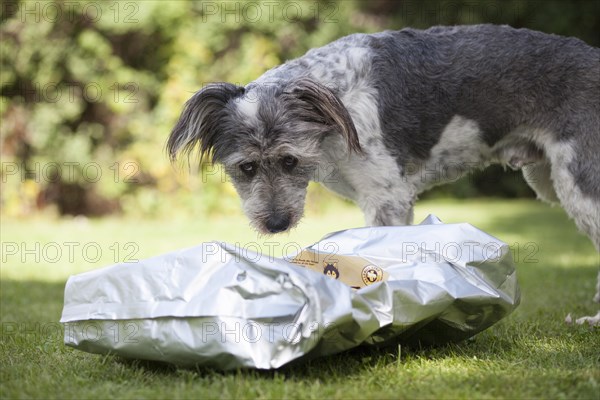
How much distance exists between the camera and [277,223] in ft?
13.1

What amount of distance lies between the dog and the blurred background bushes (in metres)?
6.75

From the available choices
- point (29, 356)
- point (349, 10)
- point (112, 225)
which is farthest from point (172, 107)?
point (29, 356)

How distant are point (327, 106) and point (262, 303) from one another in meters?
1.41

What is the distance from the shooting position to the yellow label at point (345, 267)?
10.4 ft

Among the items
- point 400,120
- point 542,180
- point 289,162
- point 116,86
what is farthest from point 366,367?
point 116,86

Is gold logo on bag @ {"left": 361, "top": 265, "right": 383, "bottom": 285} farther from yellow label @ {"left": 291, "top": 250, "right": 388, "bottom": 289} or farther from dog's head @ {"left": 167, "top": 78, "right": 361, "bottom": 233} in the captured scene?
dog's head @ {"left": 167, "top": 78, "right": 361, "bottom": 233}

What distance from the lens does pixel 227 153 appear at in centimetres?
400

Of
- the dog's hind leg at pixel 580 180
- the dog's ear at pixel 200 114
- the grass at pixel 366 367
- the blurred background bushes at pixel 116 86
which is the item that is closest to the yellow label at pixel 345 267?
the grass at pixel 366 367

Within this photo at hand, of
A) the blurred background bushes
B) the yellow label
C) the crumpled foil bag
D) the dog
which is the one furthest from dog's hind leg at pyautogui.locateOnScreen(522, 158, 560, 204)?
the blurred background bushes

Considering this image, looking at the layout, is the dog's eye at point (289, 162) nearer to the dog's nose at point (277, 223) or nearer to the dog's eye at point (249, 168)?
the dog's eye at point (249, 168)

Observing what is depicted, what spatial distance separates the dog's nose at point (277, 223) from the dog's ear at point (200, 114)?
579 millimetres

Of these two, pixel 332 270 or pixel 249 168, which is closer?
pixel 332 270

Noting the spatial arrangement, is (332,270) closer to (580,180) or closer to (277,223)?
A: (277,223)

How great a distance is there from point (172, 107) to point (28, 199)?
8.53 ft
